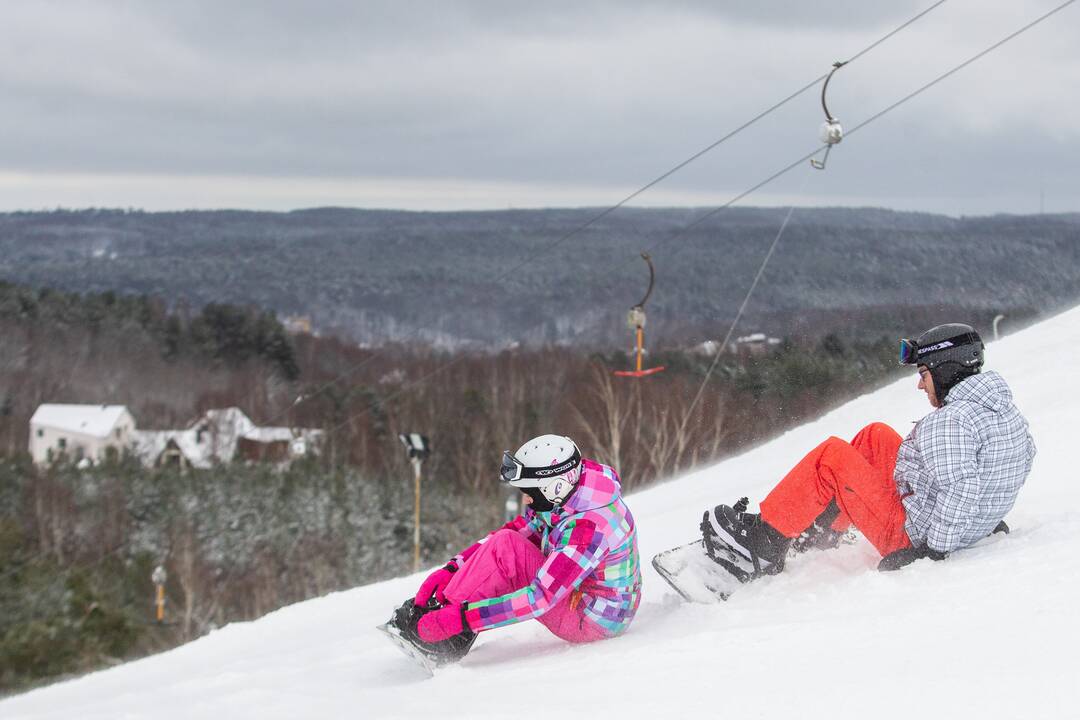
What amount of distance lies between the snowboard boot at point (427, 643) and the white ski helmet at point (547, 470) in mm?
653

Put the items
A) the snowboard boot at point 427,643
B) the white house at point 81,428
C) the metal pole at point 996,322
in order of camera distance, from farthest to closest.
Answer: the white house at point 81,428, the metal pole at point 996,322, the snowboard boot at point 427,643

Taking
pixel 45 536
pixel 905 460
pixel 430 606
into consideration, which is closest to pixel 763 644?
pixel 905 460

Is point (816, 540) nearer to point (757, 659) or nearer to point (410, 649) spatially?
point (757, 659)

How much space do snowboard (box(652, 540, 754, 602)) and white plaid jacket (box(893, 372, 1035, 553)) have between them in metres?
0.78

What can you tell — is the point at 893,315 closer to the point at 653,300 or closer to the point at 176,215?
the point at 653,300

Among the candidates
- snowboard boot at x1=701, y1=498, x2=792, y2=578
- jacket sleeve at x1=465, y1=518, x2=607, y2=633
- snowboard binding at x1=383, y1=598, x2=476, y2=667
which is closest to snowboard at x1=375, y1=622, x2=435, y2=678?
snowboard binding at x1=383, y1=598, x2=476, y2=667

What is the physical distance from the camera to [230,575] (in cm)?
4678

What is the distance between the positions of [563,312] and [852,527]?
68.2 metres

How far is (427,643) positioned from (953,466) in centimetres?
219

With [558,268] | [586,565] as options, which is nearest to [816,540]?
[586,565]

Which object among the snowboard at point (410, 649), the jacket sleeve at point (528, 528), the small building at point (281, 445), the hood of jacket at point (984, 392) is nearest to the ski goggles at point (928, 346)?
the hood of jacket at point (984, 392)

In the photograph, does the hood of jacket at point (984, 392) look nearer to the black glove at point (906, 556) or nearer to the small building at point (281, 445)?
the black glove at point (906, 556)

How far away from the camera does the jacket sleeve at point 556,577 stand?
14.9ft

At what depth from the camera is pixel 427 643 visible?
4.77m
